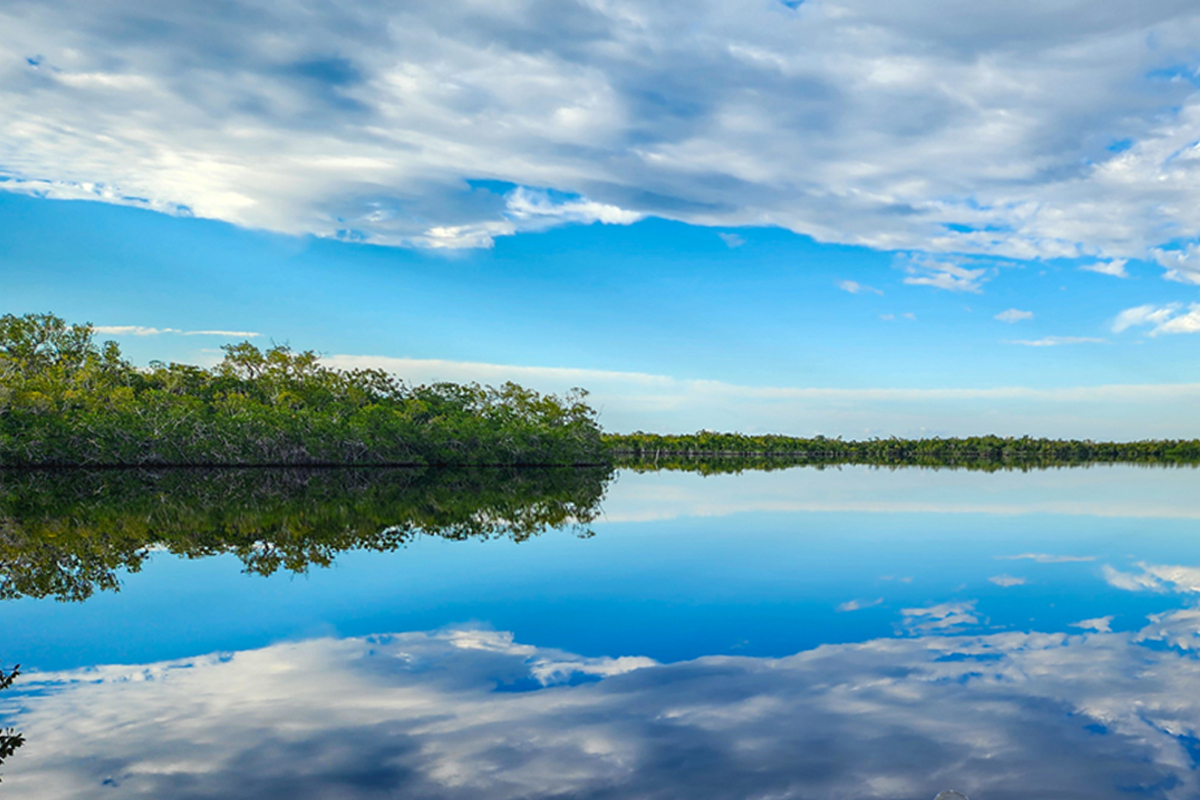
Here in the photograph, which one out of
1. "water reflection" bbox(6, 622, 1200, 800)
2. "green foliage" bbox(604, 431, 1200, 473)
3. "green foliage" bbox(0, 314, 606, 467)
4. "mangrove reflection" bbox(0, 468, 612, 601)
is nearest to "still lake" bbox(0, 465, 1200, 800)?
"water reflection" bbox(6, 622, 1200, 800)

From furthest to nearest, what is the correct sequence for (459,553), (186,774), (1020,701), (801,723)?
(459,553) < (1020,701) < (801,723) < (186,774)

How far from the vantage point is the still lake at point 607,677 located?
4.89m

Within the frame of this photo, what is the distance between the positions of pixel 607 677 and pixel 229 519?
15067mm

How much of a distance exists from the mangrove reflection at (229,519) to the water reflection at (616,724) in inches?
218

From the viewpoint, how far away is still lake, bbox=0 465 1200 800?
16.1 feet

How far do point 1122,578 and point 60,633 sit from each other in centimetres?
1527

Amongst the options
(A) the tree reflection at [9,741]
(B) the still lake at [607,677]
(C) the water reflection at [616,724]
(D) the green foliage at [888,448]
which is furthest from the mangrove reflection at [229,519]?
(D) the green foliage at [888,448]

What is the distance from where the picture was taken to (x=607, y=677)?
692 centimetres

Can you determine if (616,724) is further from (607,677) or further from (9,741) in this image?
(9,741)

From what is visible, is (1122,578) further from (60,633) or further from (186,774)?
(60,633)

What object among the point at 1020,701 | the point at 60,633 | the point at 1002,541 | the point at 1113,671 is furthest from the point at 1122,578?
the point at 60,633

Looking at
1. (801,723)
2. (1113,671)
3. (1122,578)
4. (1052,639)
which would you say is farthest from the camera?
(1122,578)

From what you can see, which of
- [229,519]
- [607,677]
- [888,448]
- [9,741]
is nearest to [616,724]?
[607,677]

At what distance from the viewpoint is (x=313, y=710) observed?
604 centimetres
